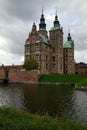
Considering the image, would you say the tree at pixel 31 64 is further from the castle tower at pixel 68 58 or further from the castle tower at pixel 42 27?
the castle tower at pixel 68 58

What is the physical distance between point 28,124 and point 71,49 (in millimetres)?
88020

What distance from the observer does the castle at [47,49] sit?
8369 cm

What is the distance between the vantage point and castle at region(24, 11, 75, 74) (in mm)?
83688

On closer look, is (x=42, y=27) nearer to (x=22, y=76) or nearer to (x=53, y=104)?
(x=22, y=76)

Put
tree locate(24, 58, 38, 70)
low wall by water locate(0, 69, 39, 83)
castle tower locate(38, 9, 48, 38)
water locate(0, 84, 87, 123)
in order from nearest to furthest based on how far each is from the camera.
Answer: water locate(0, 84, 87, 123)
low wall by water locate(0, 69, 39, 83)
tree locate(24, 58, 38, 70)
castle tower locate(38, 9, 48, 38)

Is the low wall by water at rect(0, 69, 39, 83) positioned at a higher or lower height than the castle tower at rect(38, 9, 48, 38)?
lower

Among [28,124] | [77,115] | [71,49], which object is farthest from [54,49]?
[28,124]

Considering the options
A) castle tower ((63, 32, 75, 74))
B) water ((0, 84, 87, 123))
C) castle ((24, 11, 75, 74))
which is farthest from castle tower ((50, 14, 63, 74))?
water ((0, 84, 87, 123))

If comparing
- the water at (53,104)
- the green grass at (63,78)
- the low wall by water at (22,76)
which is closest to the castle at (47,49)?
the low wall by water at (22,76)

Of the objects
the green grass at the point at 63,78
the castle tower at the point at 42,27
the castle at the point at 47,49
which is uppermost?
the castle tower at the point at 42,27

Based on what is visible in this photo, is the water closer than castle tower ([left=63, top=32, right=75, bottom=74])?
Yes

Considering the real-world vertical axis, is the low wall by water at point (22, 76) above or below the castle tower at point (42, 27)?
below

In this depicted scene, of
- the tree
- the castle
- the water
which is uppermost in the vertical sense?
the castle

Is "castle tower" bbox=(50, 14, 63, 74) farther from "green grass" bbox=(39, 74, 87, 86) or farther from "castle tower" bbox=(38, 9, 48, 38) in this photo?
"green grass" bbox=(39, 74, 87, 86)
